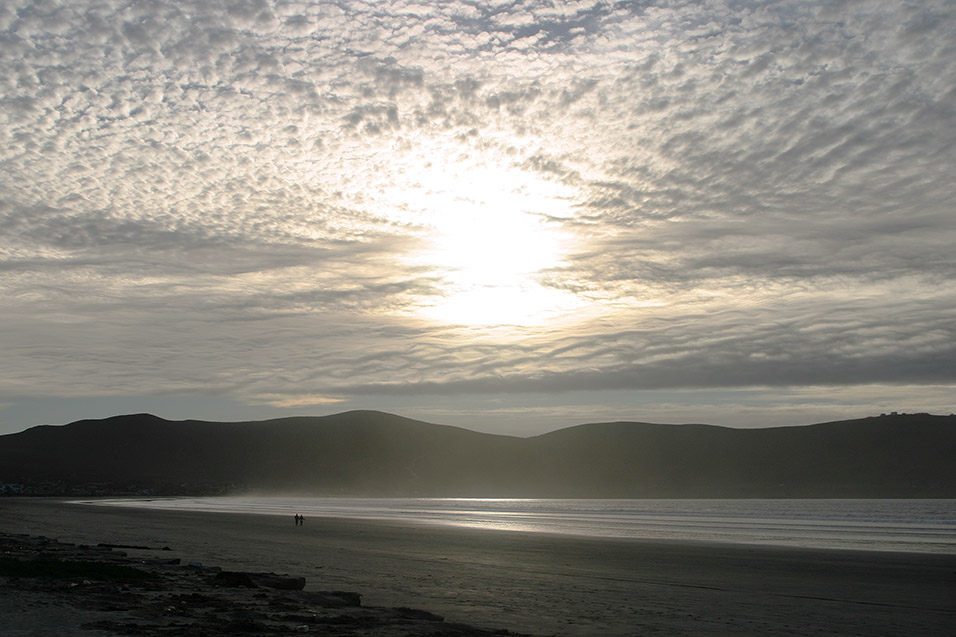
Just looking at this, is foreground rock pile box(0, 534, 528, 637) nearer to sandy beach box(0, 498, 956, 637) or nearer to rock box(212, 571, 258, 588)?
rock box(212, 571, 258, 588)

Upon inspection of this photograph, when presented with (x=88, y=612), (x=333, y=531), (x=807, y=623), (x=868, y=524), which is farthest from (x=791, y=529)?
(x=88, y=612)

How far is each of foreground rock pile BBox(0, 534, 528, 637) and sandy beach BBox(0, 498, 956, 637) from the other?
0.28 meters

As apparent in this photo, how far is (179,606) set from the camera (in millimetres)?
14828

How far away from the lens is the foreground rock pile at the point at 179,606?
12586mm

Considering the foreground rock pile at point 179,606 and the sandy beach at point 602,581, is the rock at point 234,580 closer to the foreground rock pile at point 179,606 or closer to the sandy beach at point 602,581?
the foreground rock pile at point 179,606

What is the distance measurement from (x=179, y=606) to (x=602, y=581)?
1213cm

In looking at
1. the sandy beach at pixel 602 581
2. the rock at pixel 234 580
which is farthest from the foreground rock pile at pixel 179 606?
the sandy beach at pixel 602 581

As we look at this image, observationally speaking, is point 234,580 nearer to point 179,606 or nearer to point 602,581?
point 179,606

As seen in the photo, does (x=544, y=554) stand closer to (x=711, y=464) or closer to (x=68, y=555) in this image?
(x=68, y=555)

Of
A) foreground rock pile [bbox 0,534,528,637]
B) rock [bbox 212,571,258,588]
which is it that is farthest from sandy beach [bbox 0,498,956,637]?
rock [bbox 212,571,258,588]

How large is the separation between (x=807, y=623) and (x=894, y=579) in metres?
10.2

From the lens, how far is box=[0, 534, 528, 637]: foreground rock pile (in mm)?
12586

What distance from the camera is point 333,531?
153 feet

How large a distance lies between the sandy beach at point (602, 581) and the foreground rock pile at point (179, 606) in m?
0.28
